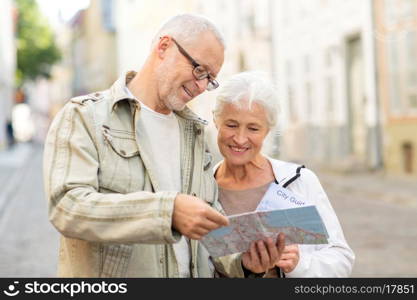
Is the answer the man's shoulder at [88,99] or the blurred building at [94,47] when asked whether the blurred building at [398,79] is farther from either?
the blurred building at [94,47]

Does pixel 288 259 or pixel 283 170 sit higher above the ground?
pixel 283 170

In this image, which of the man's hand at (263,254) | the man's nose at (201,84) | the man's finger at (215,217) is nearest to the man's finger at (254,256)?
the man's hand at (263,254)

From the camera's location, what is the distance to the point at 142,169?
2.38m

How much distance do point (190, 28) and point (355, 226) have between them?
343 inches

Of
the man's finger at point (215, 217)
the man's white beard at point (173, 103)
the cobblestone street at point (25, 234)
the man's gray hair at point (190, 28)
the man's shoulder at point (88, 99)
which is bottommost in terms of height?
the cobblestone street at point (25, 234)

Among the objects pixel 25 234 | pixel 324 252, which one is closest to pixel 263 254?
pixel 324 252

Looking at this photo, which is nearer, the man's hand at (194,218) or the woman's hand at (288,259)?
the man's hand at (194,218)

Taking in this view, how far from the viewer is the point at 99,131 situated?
2.34 m

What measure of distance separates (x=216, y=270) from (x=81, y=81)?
73.8 meters

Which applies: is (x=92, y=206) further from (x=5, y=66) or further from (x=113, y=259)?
(x=5, y=66)

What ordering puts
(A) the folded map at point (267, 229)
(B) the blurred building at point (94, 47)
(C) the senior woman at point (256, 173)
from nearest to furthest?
(A) the folded map at point (267, 229) < (C) the senior woman at point (256, 173) < (B) the blurred building at point (94, 47)

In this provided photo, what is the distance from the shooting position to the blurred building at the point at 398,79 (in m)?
18.1

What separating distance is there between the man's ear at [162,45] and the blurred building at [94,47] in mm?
55704

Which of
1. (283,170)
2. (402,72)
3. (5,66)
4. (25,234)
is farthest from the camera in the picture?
(5,66)
